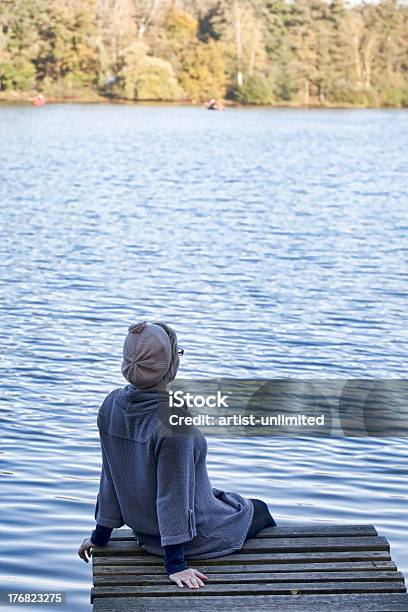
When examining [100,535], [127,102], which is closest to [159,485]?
[100,535]

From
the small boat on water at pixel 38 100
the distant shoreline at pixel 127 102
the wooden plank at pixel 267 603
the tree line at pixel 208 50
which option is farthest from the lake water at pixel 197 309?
the tree line at pixel 208 50

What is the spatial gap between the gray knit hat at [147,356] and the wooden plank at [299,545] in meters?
0.55

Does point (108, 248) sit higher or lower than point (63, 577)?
lower

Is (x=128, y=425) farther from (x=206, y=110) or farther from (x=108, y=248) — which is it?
(x=206, y=110)

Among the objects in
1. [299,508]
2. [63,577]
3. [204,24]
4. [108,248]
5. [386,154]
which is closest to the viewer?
[63,577]

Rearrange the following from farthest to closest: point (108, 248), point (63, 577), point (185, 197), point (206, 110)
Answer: point (206, 110)
point (185, 197)
point (108, 248)
point (63, 577)

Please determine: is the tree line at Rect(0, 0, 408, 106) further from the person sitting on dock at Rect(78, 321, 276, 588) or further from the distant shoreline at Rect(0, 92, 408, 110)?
the person sitting on dock at Rect(78, 321, 276, 588)

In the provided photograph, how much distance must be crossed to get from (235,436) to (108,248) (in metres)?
10.5

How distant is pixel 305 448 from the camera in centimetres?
734

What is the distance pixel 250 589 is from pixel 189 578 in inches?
7.1

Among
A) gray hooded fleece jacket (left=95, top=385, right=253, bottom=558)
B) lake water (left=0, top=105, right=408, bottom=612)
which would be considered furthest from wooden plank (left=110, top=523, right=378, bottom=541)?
lake water (left=0, top=105, right=408, bottom=612)

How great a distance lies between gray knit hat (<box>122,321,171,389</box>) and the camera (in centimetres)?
383

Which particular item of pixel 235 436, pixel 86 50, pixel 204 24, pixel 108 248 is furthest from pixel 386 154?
pixel 204 24

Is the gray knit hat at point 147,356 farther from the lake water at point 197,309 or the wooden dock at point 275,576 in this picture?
the lake water at point 197,309
